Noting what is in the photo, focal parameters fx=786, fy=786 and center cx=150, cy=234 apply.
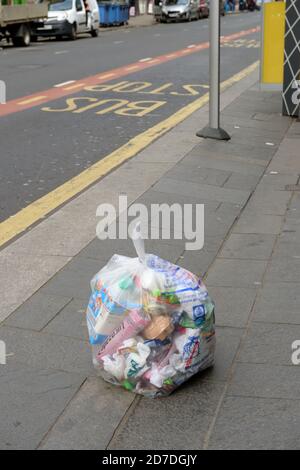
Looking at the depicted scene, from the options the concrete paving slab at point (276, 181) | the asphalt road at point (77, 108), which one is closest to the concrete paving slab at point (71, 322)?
the asphalt road at point (77, 108)

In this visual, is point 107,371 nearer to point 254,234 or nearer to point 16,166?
point 254,234

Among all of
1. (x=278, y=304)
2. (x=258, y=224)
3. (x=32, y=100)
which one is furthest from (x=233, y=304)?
(x=32, y=100)

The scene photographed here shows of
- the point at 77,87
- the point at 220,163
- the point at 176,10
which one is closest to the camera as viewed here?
the point at 220,163

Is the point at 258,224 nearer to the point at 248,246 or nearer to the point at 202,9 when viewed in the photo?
the point at 248,246

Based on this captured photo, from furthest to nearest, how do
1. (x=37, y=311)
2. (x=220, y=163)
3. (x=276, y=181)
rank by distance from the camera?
(x=220, y=163) → (x=276, y=181) → (x=37, y=311)

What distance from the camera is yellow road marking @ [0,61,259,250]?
19.8 ft

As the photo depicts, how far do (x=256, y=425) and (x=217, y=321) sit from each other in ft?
3.41

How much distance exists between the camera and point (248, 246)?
17.9 ft

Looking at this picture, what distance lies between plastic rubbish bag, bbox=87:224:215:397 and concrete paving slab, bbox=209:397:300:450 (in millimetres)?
280

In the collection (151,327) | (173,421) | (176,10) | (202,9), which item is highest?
(151,327)

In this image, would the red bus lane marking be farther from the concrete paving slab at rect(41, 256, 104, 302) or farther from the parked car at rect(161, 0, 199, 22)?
the parked car at rect(161, 0, 199, 22)

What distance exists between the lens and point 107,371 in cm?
342

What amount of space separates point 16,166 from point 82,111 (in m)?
3.97

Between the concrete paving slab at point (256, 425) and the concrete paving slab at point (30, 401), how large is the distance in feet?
2.21
